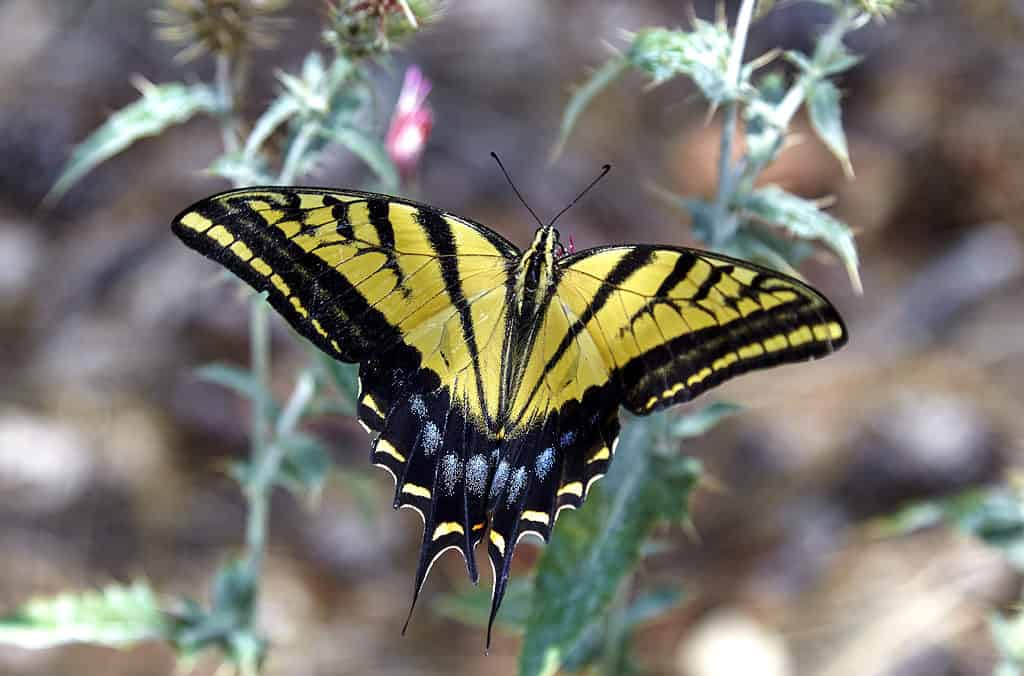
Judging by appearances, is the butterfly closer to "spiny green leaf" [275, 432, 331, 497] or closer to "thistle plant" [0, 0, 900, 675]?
"thistle plant" [0, 0, 900, 675]

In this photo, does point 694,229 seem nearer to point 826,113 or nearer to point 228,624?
point 826,113

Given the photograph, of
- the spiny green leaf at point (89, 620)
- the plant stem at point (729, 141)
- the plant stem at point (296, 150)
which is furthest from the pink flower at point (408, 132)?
the spiny green leaf at point (89, 620)

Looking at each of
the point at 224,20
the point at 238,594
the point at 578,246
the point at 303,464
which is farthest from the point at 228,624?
the point at 578,246

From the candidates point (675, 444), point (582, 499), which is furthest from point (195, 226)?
point (675, 444)

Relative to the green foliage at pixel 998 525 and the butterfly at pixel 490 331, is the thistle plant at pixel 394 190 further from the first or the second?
the green foliage at pixel 998 525

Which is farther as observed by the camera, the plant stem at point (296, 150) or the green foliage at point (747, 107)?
the plant stem at point (296, 150)

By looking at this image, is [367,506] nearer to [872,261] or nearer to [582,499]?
[582,499]

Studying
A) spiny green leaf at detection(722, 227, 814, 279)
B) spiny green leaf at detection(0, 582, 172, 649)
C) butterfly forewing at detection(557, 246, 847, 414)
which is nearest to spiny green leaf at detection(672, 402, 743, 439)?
butterfly forewing at detection(557, 246, 847, 414)
